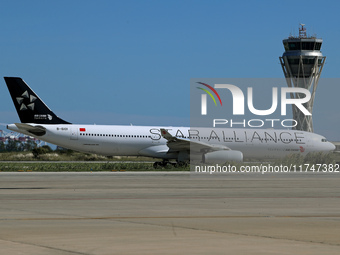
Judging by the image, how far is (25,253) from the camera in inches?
382

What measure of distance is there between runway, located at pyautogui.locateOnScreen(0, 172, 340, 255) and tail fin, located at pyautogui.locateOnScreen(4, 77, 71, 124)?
84.6 feet

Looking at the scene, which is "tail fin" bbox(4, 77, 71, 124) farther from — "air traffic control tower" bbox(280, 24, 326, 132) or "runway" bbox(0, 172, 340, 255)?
"air traffic control tower" bbox(280, 24, 326, 132)

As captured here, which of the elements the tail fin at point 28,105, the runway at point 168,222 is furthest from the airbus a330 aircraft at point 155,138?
the runway at point 168,222

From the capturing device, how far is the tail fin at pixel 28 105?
161 ft

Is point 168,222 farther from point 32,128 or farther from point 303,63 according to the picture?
point 303,63

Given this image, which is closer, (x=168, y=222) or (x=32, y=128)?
(x=168, y=222)

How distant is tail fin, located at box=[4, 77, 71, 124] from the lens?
49.0 m

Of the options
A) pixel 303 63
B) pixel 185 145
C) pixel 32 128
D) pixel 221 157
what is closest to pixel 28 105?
pixel 32 128

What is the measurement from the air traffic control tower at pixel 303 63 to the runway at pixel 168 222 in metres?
79.6

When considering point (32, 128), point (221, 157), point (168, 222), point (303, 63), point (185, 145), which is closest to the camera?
point (168, 222)

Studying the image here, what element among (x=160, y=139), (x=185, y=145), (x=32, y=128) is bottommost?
(x=185, y=145)

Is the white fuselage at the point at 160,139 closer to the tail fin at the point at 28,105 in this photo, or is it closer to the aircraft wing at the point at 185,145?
the aircraft wing at the point at 185,145

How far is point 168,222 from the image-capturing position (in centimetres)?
1409

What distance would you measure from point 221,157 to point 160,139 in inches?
233
